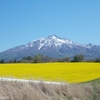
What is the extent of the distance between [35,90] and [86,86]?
4743mm

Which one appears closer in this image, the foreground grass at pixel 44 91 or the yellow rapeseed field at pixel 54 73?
the foreground grass at pixel 44 91

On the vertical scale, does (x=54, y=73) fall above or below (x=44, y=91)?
above

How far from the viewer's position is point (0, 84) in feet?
35.4

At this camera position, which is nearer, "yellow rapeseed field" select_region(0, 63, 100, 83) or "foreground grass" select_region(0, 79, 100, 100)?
"foreground grass" select_region(0, 79, 100, 100)

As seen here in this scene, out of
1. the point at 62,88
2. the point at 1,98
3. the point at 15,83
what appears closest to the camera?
the point at 1,98

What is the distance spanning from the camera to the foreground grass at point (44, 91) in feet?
34.7

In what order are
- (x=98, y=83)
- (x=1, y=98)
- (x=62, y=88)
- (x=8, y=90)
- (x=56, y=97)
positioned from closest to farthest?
1. (x=1, y=98)
2. (x=8, y=90)
3. (x=56, y=97)
4. (x=62, y=88)
5. (x=98, y=83)

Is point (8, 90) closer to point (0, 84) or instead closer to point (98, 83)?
point (0, 84)

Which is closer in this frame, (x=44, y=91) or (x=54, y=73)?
(x=44, y=91)

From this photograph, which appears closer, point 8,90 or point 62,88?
point 8,90

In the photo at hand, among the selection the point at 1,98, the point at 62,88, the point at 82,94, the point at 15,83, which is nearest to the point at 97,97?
the point at 82,94

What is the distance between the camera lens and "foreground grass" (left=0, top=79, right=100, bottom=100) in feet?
34.7

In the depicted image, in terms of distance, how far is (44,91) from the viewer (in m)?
12.7

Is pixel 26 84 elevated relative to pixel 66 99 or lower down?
elevated
